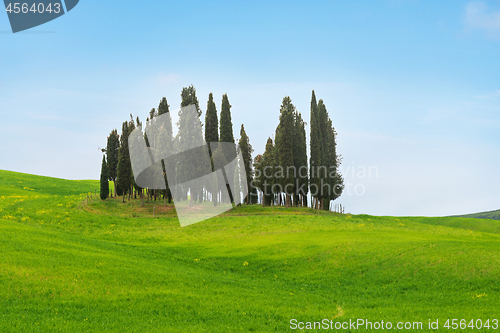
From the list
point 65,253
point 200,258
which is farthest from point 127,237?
point 65,253

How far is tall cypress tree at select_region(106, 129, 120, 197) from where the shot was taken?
7044cm

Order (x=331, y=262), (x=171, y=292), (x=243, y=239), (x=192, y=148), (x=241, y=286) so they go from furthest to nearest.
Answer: (x=192, y=148) → (x=243, y=239) → (x=331, y=262) → (x=241, y=286) → (x=171, y=292)

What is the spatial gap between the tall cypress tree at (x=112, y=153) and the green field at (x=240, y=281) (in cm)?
3547

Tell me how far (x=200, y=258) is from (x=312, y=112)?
4334 centimetres

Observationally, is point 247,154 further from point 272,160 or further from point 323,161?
point 323,161

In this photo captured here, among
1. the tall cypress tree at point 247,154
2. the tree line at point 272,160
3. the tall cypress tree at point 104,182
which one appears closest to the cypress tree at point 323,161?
the tree line at point 272,160

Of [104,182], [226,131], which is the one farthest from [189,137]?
[104,182]

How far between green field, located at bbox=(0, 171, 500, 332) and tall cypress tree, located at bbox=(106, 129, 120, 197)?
35.5 m

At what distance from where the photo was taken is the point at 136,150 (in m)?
62.8

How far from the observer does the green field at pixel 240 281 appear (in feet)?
47.5

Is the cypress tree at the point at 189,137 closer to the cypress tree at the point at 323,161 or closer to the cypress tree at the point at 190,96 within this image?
the cypress tree at the point at 190,96

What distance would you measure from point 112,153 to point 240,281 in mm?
56936

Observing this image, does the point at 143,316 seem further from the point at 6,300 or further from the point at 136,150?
the point at 136,150

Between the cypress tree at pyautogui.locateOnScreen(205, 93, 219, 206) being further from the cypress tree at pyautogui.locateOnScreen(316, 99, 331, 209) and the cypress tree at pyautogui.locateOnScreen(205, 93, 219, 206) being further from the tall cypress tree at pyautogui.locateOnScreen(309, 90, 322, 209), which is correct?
the cypress tree at pyautogui.locateOnScreen(316, 99, 331, 209)
